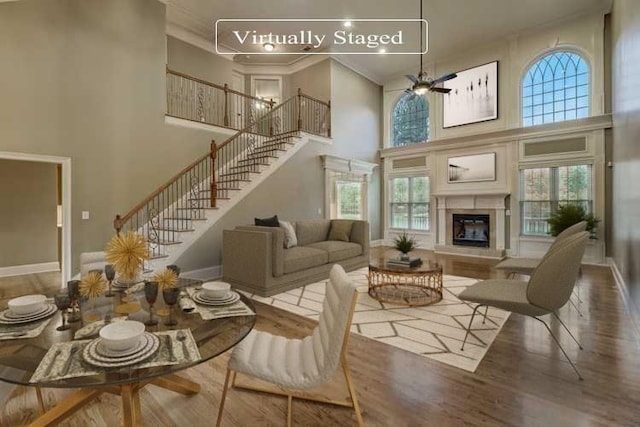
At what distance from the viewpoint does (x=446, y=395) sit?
1961 mm

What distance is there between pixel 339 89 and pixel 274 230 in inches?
208

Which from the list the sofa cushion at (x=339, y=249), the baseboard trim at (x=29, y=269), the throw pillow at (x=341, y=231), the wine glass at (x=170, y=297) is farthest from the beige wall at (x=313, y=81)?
the wine glass at (x=170, y=297)

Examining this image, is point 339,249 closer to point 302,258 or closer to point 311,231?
point 311,231

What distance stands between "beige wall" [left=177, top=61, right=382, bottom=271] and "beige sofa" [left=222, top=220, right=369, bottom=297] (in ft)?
2.69

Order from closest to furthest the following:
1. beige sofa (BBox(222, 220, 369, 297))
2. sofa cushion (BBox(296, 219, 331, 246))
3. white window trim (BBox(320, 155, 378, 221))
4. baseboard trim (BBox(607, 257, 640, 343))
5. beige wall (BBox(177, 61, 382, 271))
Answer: baseboard trim (BBox(607, 257, 640, 343)), beige sofa (BBox(222, 220, 369, 297)), beige wall (BBox(177, 61, 382, 271)), sofa cushion (BBox(296, 219, 331, 246)), white window trim (BBox(320, 155, 378, 221))

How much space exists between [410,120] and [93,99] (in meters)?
7.35

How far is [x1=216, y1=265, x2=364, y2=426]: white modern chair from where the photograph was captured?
4.66 ft

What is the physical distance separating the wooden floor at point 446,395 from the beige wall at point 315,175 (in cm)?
298

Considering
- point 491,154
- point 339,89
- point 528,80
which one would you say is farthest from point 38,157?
point 528,80

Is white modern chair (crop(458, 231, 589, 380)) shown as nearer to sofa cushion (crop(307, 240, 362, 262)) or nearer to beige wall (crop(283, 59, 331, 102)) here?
sofa cushion (crop(307, 240, 362, 262))

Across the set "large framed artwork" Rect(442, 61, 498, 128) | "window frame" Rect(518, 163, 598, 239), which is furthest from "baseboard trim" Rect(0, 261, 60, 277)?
"window frame" Rect(518, 163, 598, 239)

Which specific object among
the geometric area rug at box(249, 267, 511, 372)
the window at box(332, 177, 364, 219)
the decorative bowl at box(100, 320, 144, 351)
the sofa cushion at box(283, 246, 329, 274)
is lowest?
the geometric area rug at box(249, 267, 511, 372)

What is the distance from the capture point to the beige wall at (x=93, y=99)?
4055 millimetres

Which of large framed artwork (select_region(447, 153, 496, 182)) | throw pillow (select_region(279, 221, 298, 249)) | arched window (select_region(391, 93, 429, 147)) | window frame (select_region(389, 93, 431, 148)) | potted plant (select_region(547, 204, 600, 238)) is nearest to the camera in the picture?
throw pillow (select_region(279, 221, 298, 249))
